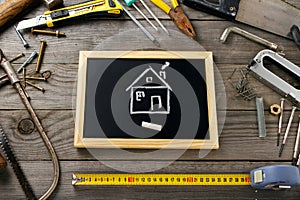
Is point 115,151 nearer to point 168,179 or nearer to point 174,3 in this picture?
point 168,179

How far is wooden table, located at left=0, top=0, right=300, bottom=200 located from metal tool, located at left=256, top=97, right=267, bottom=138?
0.5 inches

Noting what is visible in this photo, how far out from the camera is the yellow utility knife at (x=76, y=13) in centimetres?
143

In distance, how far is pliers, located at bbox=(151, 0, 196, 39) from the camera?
1437 mm

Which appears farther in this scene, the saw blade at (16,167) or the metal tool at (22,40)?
the metal tool at (22,40)

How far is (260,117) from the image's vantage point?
1334 mm

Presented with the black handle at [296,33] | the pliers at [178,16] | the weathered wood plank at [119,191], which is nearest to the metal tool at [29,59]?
the weathered wood plank at [119,191]

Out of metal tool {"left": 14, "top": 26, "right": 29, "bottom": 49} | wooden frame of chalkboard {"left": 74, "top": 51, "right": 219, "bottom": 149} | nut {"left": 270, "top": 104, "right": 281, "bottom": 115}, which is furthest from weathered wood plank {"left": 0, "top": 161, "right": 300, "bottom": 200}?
metal tool {"left": 14, "top": 26, "right": 29, "bottom": 49}

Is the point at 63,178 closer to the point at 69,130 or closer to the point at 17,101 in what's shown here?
the point at 69,130

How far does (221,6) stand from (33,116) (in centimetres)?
75

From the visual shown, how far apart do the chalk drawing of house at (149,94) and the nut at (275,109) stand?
340mm

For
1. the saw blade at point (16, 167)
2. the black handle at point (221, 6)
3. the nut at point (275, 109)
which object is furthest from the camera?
the black handle at point (221, 6)

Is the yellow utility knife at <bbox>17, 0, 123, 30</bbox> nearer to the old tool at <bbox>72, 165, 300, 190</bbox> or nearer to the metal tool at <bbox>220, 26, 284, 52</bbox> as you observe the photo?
the metal tool at <bbox>220, 26, 284, 52</bbox>

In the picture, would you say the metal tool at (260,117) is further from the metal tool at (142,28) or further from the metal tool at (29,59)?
the metal tool at (29,59)

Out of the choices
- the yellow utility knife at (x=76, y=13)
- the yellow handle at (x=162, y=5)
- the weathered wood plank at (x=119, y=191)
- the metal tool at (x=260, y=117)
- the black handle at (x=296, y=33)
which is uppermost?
the yellow utility knife at (x=76, y=13)
